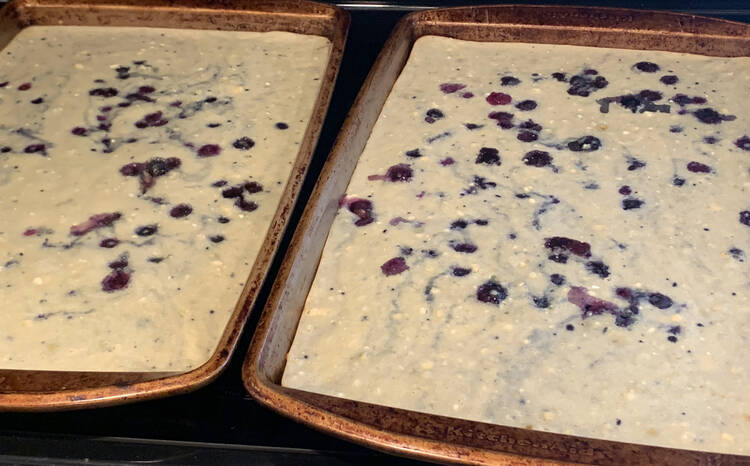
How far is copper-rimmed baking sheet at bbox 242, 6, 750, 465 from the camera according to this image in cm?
88

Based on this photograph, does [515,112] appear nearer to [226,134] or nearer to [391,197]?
[391,197]

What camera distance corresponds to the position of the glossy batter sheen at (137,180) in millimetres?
1152

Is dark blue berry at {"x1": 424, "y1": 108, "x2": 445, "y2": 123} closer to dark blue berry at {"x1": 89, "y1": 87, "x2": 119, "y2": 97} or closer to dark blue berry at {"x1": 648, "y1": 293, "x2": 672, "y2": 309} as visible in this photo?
dark blue berry at {"x1": 648, "y1": 293, "x2": 672, "y2": 309}

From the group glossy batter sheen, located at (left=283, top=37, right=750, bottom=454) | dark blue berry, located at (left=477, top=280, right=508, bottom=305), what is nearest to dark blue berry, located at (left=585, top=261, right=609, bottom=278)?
glossy batter sheen, located at (left=283, top=37, right=750, bottom=454)

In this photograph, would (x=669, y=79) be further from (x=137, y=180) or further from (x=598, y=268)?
(x=137, y=180)

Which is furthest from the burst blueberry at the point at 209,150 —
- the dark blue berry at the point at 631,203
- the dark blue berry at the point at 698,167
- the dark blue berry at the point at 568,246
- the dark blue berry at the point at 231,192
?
the dark blue berry at the point at 698,167

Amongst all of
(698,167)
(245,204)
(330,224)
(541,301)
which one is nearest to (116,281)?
(245,204)

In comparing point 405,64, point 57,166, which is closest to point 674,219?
point 405,64

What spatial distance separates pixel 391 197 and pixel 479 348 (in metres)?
0.36

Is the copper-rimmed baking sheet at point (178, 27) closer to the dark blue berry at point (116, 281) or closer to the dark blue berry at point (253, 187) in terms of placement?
the dark blue berry at point (253, 187)

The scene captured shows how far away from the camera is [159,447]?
3.64 feet

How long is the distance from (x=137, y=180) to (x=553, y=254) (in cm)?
77

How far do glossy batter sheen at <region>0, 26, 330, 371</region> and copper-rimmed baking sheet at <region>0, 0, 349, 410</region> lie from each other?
0.11 feet

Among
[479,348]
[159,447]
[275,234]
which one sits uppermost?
[275,234]
